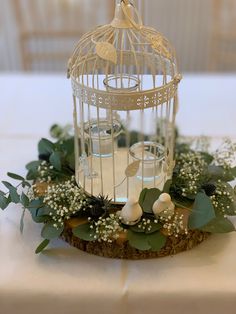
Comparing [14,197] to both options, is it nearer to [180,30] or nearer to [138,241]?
[138,241]

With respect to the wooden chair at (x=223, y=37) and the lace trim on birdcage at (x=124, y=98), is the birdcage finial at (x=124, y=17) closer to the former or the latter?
the lace trim on birdcage at (x=124, y=98)

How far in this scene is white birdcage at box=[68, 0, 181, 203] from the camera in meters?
0.89

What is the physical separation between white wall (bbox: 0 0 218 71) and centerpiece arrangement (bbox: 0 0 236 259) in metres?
1.47

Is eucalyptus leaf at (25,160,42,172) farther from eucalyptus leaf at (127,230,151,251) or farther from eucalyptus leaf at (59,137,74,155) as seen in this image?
eucalyptus leaf at (127,230,151,251)

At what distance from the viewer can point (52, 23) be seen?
255 centimetres

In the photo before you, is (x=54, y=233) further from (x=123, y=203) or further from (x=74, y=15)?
(x=74, y=15)

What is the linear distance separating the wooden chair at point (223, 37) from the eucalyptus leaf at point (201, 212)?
169 centimetres

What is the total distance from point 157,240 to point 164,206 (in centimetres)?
7

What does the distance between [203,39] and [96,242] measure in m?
1.89

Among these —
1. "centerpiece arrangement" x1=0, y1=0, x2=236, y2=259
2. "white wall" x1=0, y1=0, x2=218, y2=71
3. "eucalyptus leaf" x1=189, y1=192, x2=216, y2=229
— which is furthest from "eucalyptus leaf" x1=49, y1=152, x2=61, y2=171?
"white wall" x1=0, y1=0, x2=218, y2=71

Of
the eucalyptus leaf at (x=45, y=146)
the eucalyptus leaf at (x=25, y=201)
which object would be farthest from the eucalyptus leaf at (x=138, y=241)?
the eucalyptus leaf at (x=45, y=146)

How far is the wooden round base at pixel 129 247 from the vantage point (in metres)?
0.93

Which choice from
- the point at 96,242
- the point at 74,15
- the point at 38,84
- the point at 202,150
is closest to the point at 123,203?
the point at 96,242

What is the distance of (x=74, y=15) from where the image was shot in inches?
99.5
